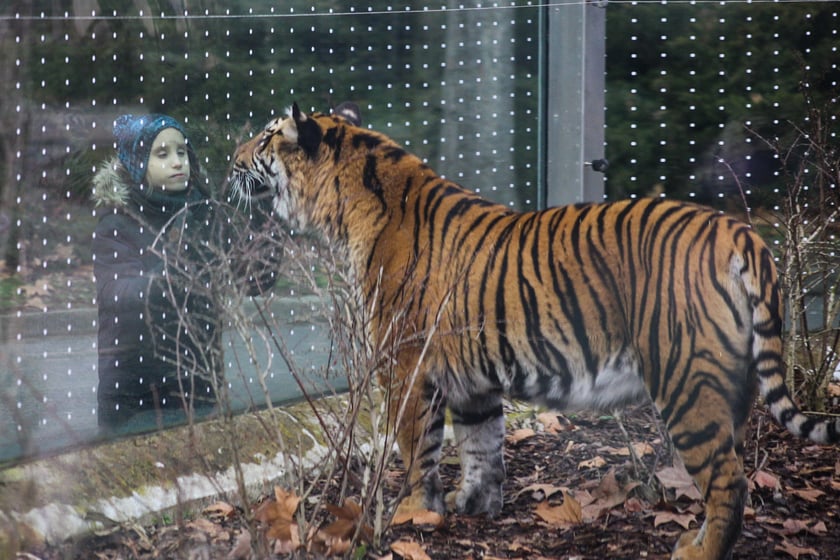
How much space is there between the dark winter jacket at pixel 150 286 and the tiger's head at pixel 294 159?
0.91 ft

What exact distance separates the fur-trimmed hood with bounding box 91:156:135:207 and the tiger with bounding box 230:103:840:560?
55 cm

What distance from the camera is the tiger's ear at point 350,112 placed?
452cm

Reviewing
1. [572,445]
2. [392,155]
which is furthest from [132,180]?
[572,445]

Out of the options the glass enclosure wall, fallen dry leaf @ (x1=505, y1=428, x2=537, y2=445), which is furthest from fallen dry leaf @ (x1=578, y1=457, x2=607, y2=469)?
the glass enclosure wall

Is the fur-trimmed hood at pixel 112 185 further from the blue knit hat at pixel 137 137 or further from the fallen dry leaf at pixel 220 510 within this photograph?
the fallen dry leaf at pixel 220 510

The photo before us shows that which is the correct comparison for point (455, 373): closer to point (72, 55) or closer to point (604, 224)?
point (604, 224)

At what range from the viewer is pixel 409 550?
393 cm

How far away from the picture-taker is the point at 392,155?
15.1 feet

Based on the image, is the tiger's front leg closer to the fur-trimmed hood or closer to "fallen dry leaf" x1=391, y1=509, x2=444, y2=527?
"fallen dry leaf" x1=391, y1=509, x2=444, y2=527

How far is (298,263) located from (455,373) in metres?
0.91

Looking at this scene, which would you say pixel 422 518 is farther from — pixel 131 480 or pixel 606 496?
pixel 131 480

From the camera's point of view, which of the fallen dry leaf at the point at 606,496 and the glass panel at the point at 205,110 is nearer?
the glass panel at the point at 205,110

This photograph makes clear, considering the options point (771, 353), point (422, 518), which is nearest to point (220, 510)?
point (422, 518)

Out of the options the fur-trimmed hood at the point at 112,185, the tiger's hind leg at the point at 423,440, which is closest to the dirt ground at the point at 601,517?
the tiger's hind leg at the point at 423,440
